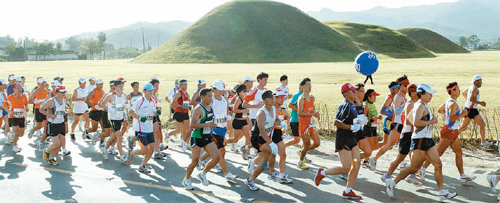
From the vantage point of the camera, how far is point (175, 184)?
860 centimetres

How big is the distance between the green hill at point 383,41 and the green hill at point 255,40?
10482mm

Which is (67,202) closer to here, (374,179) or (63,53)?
(374,179)

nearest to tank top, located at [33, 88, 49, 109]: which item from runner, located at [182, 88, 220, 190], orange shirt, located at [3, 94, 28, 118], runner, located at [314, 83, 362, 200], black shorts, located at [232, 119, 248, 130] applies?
orange shirt, located at [3, 94, 28, 118]

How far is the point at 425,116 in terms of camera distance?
7.32m

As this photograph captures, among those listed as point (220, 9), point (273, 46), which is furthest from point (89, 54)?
point (273, 46)

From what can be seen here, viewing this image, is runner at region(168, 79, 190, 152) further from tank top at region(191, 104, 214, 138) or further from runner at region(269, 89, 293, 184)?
runner at region(269, 89, 293, 184)

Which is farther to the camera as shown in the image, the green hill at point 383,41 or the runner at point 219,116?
the green hill at point 383,41

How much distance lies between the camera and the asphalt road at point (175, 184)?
7.64 metres

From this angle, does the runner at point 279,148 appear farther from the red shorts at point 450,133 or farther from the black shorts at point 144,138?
the red shorts at point 450,133

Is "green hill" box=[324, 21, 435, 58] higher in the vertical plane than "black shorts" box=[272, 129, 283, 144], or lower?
higher

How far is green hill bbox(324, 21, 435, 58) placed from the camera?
419 ft

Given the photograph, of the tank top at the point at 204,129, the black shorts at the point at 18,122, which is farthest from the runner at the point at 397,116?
the black shorts at the point at 18,122

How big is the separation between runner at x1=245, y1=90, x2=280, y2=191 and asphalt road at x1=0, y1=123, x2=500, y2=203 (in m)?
0.38

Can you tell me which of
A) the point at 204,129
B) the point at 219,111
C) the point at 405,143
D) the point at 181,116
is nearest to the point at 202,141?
the point at 204,129
